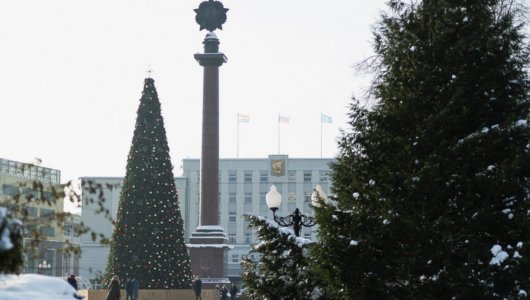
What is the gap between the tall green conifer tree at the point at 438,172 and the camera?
1565 centimetres

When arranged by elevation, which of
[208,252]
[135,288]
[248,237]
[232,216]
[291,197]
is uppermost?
[291,197]

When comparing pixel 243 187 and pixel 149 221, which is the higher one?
pixel 243 187

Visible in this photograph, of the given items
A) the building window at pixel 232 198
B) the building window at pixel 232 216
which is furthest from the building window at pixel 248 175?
the building window at pixel 232 216

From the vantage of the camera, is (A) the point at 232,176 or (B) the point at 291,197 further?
(A) the point at 232,176

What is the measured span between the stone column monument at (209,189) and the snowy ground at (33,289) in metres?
52.0

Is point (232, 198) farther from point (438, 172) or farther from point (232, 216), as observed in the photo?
point (438, 172)

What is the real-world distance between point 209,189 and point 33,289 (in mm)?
52884

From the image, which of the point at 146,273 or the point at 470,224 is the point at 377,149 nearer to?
the point at 470,224

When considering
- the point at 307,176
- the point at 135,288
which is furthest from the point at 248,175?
the point at 135,288

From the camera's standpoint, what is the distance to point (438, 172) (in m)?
16.0

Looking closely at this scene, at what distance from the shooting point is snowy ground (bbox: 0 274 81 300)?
7.18 m

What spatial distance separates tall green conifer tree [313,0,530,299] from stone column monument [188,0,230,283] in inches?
1667

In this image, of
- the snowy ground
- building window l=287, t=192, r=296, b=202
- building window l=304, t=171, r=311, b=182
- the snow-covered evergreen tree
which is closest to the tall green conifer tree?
the snow-covered evergreen tree

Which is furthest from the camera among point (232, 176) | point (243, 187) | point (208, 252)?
point (232, 176)
